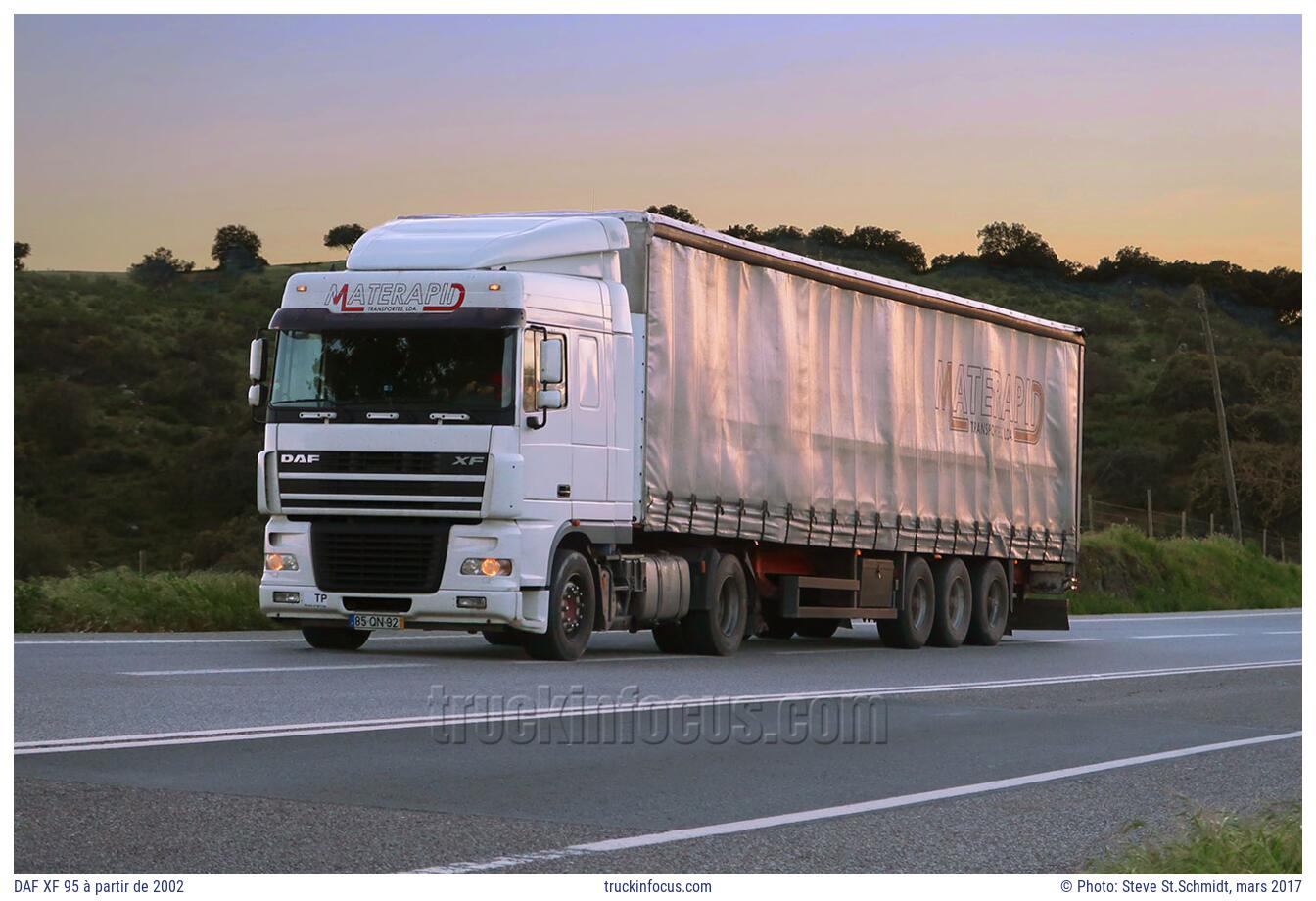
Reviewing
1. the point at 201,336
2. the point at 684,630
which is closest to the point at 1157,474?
the point at 201,336

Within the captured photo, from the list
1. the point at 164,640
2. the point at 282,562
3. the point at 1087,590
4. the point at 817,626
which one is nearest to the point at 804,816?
the point at 282,562

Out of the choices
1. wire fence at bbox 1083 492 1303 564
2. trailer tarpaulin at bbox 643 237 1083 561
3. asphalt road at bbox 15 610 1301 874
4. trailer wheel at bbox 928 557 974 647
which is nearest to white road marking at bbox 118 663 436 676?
asphalt road at bbox 15 610 1301 874

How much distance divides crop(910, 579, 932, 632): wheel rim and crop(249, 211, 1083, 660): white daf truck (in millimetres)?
975

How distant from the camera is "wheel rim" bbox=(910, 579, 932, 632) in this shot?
24078mm

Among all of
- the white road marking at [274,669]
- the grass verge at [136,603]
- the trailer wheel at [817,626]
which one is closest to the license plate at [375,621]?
the white road marking at [274,669]

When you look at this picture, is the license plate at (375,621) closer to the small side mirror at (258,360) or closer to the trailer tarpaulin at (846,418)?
the small side mirror at (258,360)

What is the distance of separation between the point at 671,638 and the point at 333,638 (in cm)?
322

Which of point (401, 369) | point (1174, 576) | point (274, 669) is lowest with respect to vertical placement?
point (274, 669)

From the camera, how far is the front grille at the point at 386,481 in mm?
17906

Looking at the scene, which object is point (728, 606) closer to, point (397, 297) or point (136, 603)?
point (397, 297)

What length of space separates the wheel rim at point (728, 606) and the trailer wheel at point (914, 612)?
3439 mm

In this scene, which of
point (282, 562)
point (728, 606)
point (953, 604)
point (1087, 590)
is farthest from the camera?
point (1087, 590)

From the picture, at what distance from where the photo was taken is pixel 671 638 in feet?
68.0
